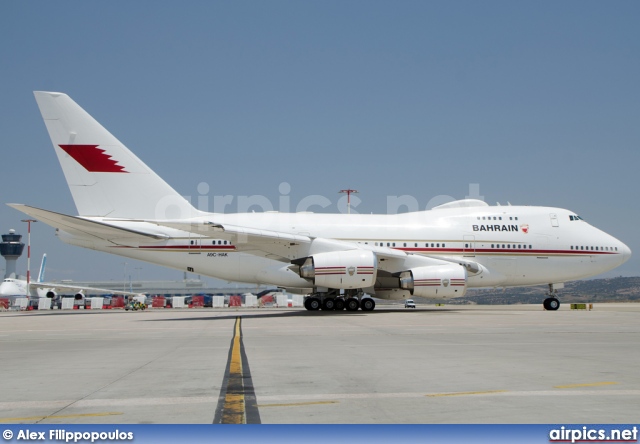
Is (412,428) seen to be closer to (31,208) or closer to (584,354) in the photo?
(584,354)

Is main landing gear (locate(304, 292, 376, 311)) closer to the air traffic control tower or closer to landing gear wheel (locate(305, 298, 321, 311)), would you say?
landing gear wheel (locate(305, 298, 321, 311))

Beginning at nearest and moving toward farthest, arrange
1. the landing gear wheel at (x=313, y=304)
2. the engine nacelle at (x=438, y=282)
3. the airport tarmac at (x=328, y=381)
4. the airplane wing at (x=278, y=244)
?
the airport tarmac at (x=328, y=381) → the airplane wing at (x=278, y=244) → the engine nacelle at (x=438, y=282) → the landing gear wheel at (x=313, y=304)

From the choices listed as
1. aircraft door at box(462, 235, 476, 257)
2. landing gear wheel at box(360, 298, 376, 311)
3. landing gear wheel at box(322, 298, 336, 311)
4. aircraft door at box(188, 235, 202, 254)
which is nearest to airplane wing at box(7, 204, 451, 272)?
aircraft door at box(188, 235, 202, 254)

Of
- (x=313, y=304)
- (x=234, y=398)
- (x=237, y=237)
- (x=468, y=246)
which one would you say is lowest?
(x=234, y=398)

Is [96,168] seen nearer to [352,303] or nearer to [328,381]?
[352,303]

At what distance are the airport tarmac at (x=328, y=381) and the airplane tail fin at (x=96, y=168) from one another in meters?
16.1

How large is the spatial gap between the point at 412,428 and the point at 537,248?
2910cm

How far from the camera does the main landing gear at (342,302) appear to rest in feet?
97.4

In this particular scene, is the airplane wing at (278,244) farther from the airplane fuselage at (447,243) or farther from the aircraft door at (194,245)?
the aircraft door at (194,245)

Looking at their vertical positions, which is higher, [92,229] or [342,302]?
[92,229]

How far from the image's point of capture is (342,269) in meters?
26.1

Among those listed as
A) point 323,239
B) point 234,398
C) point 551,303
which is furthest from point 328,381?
point 551,303

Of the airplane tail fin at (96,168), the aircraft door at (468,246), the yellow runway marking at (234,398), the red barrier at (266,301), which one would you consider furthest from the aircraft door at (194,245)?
the red barrier at (266,301)

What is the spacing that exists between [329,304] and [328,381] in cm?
2241
